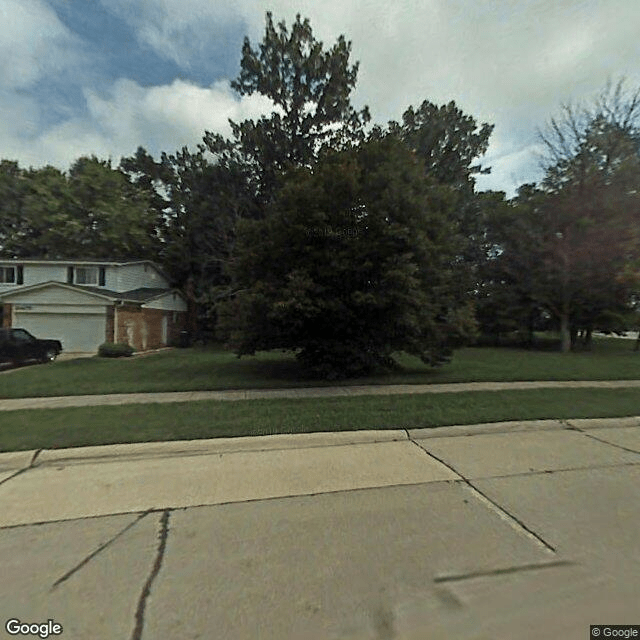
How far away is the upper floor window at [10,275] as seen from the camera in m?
23.4

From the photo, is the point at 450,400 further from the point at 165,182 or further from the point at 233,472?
the point at 165,182

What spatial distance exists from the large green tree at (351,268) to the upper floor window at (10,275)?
19.6 meters

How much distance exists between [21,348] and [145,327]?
7912 millimetres

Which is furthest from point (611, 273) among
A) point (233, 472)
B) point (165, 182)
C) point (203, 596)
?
point (165, 182)

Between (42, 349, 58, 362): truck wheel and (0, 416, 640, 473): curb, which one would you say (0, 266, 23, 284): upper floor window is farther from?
(0, 416, 640, 473): curb

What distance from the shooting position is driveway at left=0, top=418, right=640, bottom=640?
2.25 m

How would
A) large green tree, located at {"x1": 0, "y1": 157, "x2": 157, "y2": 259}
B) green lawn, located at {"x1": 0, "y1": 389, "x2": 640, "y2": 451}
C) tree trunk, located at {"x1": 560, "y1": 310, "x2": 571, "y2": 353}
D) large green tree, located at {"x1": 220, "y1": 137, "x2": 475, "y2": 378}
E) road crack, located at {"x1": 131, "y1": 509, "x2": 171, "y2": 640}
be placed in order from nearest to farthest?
road crack, located at {"x1": 131, "y1": 509, "x2": 171, "y2": 640} → green lawn, located at {"x1": 0, "y1": 389, "x2": 640, "y2": 451} → large green tree, located at {"x1": 220, "y1": 137, "x2": 475, "y2": 378} → tree trunk, located at {"x1": 560, "y1": 310, "x2": 571, "y2": 353} → large green tree, located at {"x1": 0, "y1": 157, "x2": 157, "y2": 259}

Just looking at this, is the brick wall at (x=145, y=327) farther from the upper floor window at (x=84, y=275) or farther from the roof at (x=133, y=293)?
the upper floor window at (x=84, y=275)

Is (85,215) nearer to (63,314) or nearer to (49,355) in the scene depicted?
(63,314)

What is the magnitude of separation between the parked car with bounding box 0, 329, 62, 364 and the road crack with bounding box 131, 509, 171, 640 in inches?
580

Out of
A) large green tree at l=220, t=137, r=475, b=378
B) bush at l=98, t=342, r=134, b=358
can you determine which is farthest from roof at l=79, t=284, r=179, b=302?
large green tree at l=220, t=137, r=475, b=378

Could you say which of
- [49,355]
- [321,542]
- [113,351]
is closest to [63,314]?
[49,355]

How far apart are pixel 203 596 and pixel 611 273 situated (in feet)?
70.6

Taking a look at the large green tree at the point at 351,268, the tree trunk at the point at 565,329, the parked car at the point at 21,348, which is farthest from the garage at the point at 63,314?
the tree trunk at the point at 565,329
